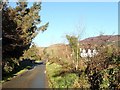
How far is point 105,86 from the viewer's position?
14992 millimetres

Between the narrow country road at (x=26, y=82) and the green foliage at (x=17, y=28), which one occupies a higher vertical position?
the green foliage at (x=17, y=28)

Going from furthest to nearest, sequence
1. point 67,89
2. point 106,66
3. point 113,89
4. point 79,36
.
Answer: point 79,36 < point 67,89 < point 106,66 < point 113,89

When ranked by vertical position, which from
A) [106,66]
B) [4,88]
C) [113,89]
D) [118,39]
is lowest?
[4,88]

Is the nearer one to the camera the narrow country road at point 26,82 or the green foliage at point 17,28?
the narrow country road at point 26,82

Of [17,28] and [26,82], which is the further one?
[17,28]

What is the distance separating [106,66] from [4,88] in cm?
1376

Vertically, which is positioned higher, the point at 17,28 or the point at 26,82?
the point at 17,28

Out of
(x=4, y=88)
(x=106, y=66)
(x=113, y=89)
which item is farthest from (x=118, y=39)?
(x=4, y=88)

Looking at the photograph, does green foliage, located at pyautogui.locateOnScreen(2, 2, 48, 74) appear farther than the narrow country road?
Yes

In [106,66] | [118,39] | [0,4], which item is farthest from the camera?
[0,4]

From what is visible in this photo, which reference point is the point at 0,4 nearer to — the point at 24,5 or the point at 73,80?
the point at 73,80

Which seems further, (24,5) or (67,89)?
(24,5)

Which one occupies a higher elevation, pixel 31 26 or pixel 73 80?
pixel 31 26

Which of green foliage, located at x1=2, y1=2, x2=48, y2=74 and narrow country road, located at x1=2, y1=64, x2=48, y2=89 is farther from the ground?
green foliage, located at x1=2, y1=2, x2=48, y2=74
